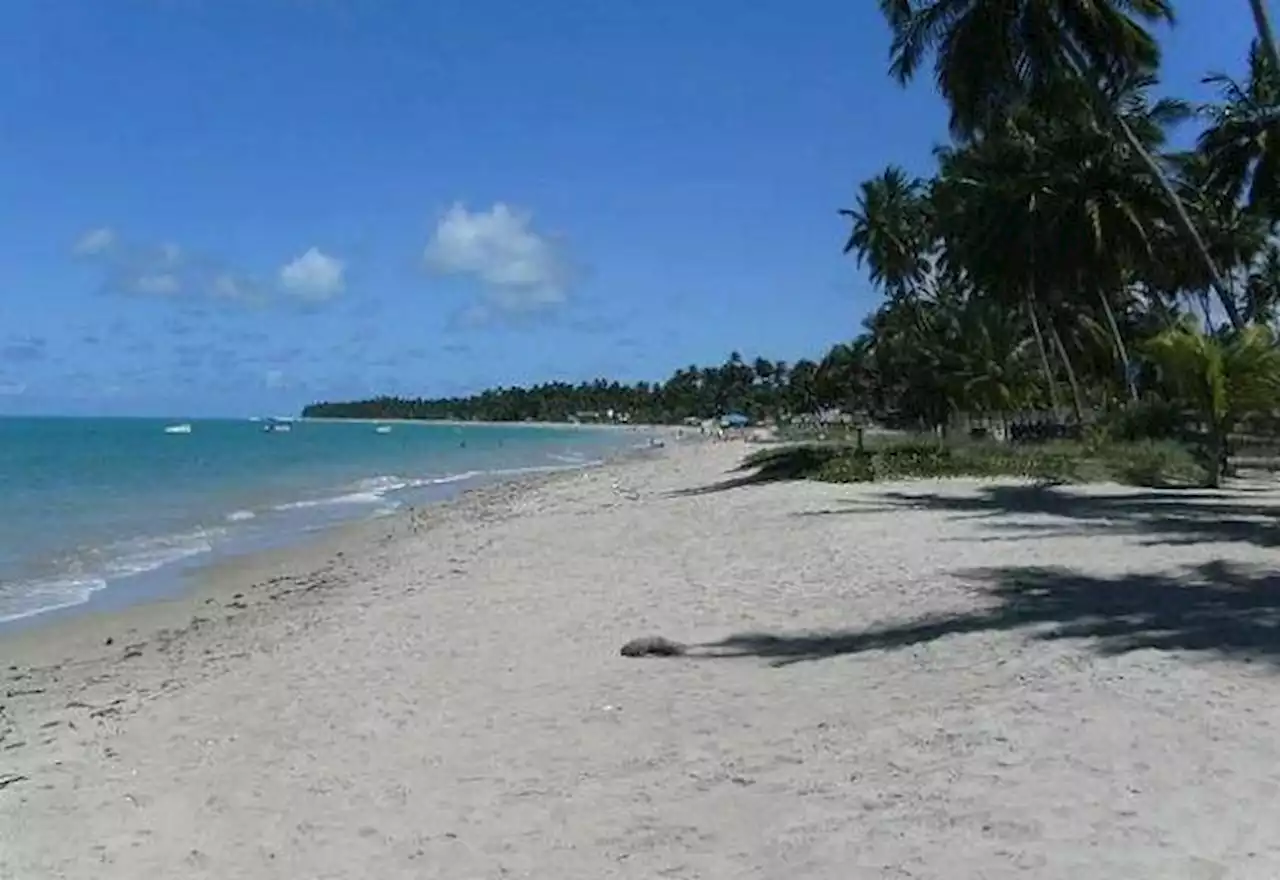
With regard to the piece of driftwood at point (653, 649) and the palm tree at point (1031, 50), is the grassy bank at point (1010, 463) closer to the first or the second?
the palm tree at point (1031, 50)

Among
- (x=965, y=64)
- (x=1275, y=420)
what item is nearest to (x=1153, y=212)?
(x=1275, y=420)

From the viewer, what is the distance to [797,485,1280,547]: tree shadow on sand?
14.6 m

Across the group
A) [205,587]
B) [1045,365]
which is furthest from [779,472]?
[1045,365]

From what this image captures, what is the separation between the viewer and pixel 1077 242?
111 feet

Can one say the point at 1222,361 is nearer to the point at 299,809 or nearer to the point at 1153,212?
the point at 1153,212

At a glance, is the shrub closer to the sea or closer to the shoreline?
the shoreline

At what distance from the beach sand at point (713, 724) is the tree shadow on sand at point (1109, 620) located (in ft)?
0.14

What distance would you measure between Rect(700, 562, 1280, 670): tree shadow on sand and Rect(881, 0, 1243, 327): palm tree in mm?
17088

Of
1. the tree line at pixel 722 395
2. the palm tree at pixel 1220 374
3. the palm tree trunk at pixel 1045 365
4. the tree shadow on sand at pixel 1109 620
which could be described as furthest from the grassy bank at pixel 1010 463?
the tree line at pixel 722 395

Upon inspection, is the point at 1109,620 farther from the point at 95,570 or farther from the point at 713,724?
the point at 95,570

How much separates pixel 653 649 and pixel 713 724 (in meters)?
2.26

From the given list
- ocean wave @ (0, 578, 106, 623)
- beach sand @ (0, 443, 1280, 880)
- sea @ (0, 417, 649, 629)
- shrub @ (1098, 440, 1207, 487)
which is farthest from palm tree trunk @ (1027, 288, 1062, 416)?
ocean wave @ (0, 578, 106, 623)

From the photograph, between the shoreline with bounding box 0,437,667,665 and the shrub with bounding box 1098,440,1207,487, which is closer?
the shoreline with bounding box 0,437,667,665

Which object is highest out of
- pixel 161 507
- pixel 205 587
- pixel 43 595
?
pixel 161 507
